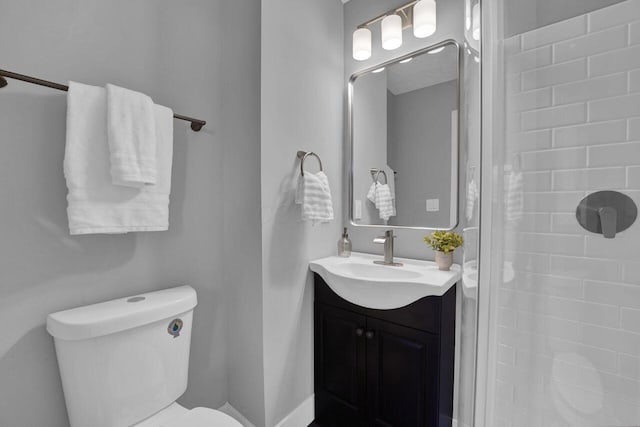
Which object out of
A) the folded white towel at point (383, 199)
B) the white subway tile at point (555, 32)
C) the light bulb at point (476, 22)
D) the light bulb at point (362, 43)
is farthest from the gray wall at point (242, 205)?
the white subway tile at point (555, 32)

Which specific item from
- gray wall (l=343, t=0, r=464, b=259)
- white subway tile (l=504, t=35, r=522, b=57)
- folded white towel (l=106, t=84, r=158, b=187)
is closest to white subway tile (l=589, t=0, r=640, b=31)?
white subway tile (l=504, t=35, r=522, b=57)

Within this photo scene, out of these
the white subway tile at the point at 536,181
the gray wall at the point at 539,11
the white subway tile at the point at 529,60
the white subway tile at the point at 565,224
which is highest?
the gray wall at the point at 539,11

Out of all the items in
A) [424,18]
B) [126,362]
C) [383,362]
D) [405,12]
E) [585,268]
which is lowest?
[383,362]

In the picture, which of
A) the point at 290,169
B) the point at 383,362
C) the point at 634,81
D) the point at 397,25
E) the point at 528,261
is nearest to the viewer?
the point at 634,81

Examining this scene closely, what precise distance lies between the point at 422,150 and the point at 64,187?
4.95 feet

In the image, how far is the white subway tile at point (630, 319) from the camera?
46 centimetres

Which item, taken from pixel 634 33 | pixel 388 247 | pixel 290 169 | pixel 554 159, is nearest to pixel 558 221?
pixel 554 159

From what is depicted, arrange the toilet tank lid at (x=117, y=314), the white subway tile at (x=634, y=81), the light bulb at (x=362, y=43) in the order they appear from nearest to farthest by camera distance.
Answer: the white subway tile at (x=634, y=81) → the toilet tank lid at (x=117, y=314) → the light bulb at (x=362, y=43)

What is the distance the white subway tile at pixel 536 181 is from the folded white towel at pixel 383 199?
98cm

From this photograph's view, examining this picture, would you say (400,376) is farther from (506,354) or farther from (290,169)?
(290,169)

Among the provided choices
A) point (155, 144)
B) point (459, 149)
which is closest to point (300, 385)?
point (155, 144)

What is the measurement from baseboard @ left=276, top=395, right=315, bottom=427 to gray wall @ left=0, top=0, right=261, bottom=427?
1.13 feet

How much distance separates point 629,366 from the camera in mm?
469

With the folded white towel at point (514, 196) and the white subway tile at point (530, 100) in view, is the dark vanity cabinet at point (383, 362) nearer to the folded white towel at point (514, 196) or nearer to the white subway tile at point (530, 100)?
the folded white towel at point (514, 196)
